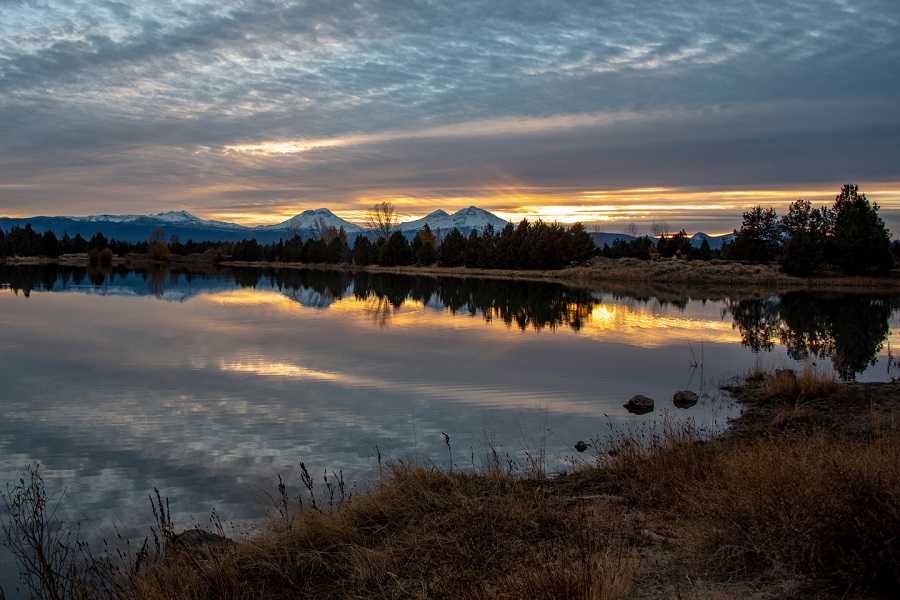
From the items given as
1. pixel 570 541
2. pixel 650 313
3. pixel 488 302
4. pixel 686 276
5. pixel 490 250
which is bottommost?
pixel 570 541

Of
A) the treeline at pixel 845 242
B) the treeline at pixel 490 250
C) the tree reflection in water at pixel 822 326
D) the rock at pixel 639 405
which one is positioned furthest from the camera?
the treeline at pixel 490 250

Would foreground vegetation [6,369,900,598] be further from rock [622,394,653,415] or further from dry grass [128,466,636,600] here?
rock [622,394,653,415]

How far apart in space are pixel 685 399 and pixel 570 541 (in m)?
8.46

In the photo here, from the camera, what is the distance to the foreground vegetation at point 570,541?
4301 millimetres

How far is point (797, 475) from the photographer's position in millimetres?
5309

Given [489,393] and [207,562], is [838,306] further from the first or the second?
[207,562]

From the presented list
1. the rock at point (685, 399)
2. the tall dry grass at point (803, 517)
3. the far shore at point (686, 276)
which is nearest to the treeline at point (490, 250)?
the far shore at point (686, 276)

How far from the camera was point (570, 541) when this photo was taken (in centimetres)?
558

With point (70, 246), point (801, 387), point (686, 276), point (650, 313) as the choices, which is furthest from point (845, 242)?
point (70, 246)

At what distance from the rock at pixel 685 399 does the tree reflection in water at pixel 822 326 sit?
5091 mm

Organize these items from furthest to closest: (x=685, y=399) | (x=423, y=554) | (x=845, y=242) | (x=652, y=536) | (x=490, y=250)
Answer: (x=490, y=250) → (x=845, y=242) → (x=685, y=399) → (x=652, y=536) → (x=423, y=554)

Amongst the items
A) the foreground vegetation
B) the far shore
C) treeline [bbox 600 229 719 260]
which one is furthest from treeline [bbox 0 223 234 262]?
the foreground vegetation

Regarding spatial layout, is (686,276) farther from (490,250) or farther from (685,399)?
(685,399)

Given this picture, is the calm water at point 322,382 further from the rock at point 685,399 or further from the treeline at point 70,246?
the treeline at point 70,246
